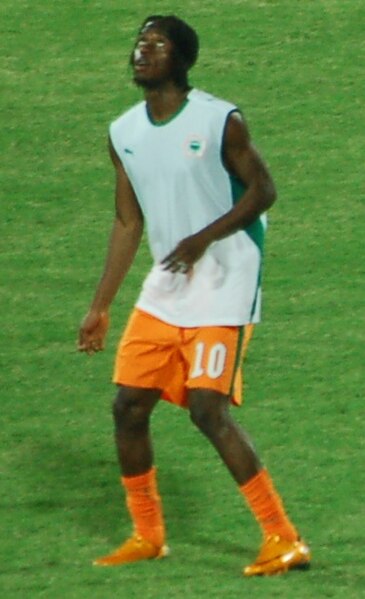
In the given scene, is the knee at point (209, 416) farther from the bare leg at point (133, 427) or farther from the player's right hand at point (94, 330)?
the player's right hand at point (94, 330)

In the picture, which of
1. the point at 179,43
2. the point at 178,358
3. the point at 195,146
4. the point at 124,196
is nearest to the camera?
the point at 195,146

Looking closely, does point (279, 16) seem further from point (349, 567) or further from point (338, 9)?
point (349, 567)

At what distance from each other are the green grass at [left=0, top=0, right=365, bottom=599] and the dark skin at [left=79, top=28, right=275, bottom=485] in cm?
43

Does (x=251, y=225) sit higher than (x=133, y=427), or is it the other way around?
(x=251, y=225)

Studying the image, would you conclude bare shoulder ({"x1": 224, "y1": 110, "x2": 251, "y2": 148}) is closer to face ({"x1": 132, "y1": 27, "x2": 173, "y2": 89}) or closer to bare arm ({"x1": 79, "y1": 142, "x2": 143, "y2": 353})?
face ({"x1": 132, "y1": 27, "x2": 173, "y2": 89})

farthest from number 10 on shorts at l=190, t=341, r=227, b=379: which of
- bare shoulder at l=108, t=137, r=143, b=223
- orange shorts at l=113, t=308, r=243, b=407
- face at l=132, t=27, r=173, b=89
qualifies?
face at l=132, t=27, r=173, b=89

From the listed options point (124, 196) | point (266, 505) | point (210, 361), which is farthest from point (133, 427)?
point (124, 196)

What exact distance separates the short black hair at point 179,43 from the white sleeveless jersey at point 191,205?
8cm

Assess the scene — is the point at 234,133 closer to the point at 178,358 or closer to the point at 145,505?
the point at 178,358

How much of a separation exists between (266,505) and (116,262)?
99 centimetres

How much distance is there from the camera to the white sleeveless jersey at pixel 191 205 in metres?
6.88

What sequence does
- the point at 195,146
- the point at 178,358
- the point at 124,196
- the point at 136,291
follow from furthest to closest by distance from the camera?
the point at 136,291
the point at 124,196
the point at 178,358
the point at 195,146

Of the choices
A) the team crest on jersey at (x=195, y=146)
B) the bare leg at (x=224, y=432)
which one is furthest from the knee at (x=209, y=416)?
the team crest on jersey at (x=195, y=146)

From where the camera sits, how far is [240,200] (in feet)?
22.5
